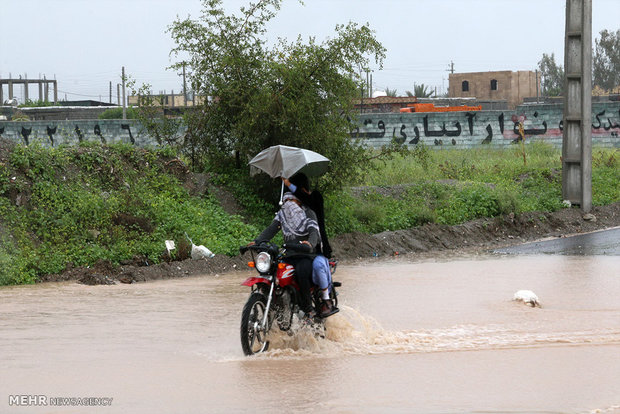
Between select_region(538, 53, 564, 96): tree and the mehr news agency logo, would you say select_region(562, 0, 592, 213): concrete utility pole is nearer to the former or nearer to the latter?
the mehr news agency logo

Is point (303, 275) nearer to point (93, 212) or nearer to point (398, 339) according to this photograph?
point (398, 339)

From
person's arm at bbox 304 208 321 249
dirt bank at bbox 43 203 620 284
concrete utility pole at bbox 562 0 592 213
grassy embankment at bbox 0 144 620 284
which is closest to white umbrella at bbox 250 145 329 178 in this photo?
person's arm at bbox 304 208 321 249

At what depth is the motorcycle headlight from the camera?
7.95m

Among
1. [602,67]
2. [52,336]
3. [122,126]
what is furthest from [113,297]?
[602,67]

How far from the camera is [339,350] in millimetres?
8516

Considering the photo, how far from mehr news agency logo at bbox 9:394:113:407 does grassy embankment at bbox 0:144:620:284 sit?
22.5ft

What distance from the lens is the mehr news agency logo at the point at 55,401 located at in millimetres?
6520

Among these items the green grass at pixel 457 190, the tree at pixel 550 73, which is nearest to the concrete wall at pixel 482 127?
the green grass at pixel 457 190

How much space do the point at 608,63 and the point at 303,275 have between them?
266 ft

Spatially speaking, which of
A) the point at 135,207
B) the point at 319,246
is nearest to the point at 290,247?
the point at 319,246

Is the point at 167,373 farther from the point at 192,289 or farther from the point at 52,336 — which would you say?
the point at 192,289

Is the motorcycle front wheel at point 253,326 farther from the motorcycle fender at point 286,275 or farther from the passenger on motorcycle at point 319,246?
the passenger on motorcycle at point 319,246

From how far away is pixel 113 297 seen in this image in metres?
12.0

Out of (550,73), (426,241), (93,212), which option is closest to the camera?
(93,212)
